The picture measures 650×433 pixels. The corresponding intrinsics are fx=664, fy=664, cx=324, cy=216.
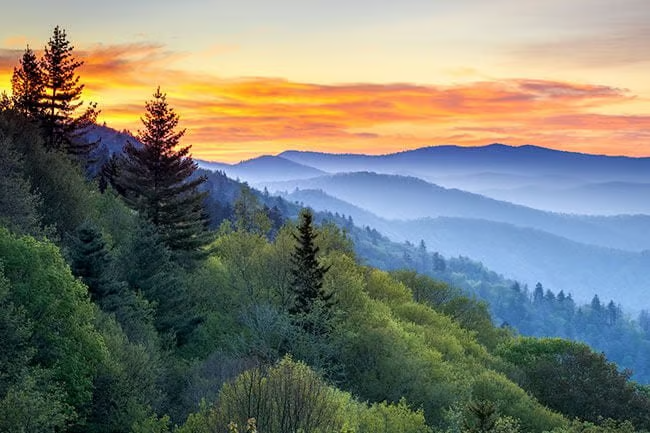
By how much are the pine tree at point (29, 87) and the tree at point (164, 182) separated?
469 inches

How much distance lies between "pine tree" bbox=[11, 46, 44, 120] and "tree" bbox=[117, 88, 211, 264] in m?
11.9

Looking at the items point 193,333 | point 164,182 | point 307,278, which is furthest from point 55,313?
point 164,182

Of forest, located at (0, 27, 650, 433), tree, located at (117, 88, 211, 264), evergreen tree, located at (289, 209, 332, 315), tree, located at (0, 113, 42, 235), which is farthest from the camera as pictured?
tree, located at (117, 88, 211, 264)

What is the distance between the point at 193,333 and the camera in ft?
152

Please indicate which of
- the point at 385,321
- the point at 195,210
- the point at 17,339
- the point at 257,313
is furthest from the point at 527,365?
the point at 17,339

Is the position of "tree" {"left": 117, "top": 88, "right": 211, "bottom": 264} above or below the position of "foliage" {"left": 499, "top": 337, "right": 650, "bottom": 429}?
above

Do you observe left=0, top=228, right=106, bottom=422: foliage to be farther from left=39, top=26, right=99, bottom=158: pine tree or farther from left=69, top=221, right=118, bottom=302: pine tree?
Answer: left=39, top=26, right=99, bottom=158: pine tree

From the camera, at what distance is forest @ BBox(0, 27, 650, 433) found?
25.6m

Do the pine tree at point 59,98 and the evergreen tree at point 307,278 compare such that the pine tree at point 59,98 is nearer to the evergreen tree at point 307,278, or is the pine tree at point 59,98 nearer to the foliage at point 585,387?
the evergreen tree at point 307,278

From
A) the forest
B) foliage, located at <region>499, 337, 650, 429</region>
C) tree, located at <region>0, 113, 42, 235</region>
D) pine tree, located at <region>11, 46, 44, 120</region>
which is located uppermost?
pine tree, located at <region>11, 46, 44, 120</region>

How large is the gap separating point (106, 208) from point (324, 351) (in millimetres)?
26982

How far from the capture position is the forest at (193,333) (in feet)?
84.0

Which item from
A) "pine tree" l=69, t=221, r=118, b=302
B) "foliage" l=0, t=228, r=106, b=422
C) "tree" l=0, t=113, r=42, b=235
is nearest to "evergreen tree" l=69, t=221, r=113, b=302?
"pine tree" l=69, t=221, r=118, b=302

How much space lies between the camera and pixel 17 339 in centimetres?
2553
